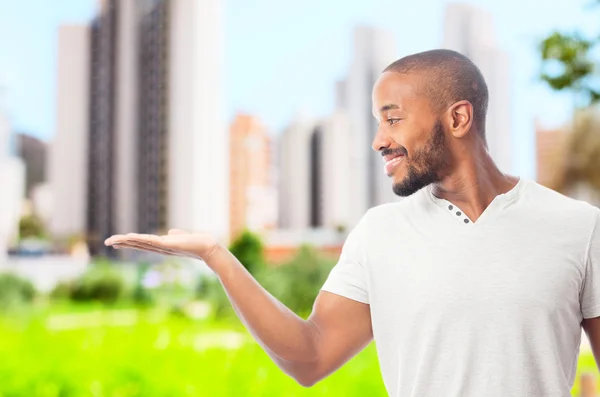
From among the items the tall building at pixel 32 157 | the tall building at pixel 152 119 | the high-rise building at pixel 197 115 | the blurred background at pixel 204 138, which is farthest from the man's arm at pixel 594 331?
the tall building at pixel 32 157

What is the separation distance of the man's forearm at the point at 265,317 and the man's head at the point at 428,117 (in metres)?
0.16

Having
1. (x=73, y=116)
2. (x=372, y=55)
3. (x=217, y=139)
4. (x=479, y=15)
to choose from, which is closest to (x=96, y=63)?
(x=73, y=116)

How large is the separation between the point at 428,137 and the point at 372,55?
15.6 meters

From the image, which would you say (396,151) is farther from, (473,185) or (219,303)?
(219,303)

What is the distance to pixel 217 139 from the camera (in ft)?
46.4

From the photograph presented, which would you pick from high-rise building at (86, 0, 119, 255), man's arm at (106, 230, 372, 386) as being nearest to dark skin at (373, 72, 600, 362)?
man's arm at (106, 230, 372, 386)

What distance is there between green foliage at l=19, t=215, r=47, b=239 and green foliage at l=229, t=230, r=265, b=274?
10609mm

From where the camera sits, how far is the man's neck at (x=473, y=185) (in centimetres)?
67

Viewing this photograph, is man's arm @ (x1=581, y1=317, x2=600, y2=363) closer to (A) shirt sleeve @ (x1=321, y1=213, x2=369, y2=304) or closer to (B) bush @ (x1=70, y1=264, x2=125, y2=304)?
(A) shirt sleeve @ (x1=321, y1=213, x2=369, y2=304)

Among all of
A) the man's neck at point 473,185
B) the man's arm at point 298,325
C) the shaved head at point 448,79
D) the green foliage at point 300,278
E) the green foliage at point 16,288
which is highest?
the shaved head at point 448,79

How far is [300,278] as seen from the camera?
5949 millimetres

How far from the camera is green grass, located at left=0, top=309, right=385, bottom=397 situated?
5.97 feet

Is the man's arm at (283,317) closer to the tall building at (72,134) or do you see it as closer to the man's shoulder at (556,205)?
the man's shoulder at (556,205)

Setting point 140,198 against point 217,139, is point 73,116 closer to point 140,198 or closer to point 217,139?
point 140,198
